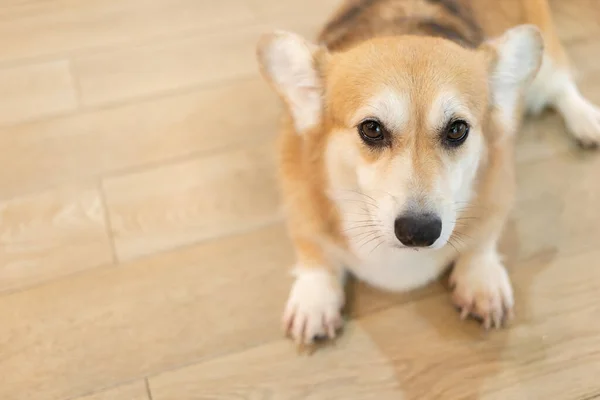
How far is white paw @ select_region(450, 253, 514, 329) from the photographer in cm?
121

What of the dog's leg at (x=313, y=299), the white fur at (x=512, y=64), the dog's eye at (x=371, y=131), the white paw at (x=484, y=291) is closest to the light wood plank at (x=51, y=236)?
the dog's leg at (x=313, y=299)

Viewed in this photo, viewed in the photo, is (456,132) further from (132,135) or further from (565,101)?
(132,135)

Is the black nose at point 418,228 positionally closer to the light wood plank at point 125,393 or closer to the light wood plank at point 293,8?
the light wood plank at point 125,393

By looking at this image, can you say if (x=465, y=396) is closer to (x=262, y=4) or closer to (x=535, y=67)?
(x=535, y=67)

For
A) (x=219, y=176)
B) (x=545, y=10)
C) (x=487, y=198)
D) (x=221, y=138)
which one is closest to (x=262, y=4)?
(x=221, y=138)

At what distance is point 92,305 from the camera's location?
50.3 inches

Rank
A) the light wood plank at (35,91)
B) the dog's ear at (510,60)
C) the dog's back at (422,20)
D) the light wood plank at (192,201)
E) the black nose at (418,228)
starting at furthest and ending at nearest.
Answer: the light wood plank at (35,91), the light wood plank at (192,201), the dog's back at (422,20), the dog's ear at (510,60), the black nose at (418,228)

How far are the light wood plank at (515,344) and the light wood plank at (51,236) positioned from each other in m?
0.68

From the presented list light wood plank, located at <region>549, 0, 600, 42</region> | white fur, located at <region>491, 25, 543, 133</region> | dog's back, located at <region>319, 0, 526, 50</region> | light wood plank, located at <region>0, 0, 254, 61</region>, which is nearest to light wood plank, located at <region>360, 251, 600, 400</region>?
white fur, located at <region>491, 25, 543, 133</region>

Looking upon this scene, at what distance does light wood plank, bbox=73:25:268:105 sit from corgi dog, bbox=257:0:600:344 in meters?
0.49

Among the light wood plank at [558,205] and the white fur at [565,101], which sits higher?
the white fur at [565,101]

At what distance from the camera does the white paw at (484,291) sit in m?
1.21

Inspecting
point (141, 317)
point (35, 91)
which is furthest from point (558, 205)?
point (35, 91)

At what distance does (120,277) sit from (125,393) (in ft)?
0.91
